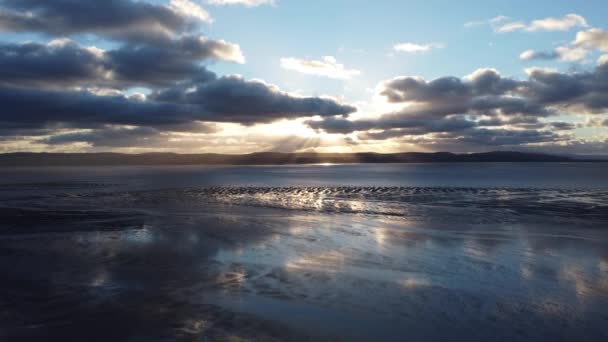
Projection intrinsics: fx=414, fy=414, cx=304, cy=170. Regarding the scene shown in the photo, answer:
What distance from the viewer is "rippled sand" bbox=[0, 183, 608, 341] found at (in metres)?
8.74

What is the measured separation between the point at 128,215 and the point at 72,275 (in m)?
14.8

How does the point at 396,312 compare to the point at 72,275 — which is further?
the point at 72,275

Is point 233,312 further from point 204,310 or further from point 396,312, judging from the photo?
point 396,312

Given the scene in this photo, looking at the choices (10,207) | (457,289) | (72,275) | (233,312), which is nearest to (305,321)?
(233,312)

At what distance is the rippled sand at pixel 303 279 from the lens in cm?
874

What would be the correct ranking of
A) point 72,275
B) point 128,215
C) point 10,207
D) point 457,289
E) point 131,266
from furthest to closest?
1. point 10,207
2. point 128,215
3. point 131,266
4. point 72,275
5. point 457,289

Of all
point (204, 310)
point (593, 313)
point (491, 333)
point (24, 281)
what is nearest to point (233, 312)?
point (204, 310)

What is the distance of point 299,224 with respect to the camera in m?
23.2

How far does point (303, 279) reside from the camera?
12359 mm

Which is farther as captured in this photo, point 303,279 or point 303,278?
point 303,278

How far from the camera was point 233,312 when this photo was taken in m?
9.52

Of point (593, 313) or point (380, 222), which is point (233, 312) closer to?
point (593, 313)

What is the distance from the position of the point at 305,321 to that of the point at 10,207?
3030 cm

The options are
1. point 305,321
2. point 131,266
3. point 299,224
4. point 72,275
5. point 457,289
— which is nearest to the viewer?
point 305,321
